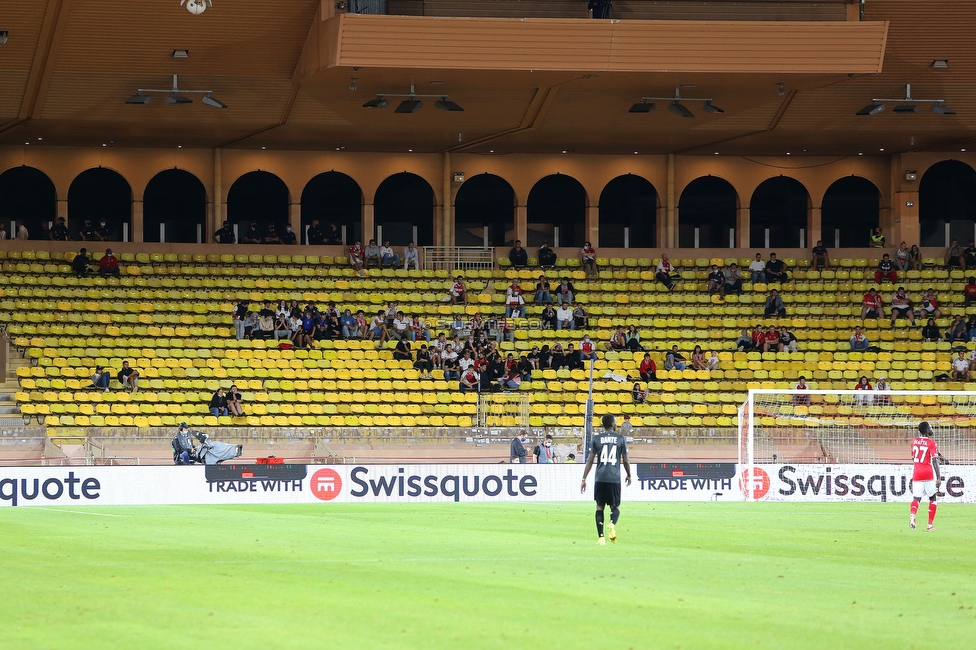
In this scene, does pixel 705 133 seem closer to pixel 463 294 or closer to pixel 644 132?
pixel 644 132

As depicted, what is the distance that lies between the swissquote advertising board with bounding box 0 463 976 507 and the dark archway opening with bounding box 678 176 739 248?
719 inches

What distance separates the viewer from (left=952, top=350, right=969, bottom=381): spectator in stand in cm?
3466

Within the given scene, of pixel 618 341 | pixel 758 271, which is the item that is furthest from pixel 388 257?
pixel 758 271

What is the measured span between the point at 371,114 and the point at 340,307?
5599mm

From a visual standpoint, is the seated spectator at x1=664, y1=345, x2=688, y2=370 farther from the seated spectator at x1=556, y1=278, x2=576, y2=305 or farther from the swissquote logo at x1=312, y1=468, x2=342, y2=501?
the swissquote logo at x1=312, y1=468, x2=342, y2=501

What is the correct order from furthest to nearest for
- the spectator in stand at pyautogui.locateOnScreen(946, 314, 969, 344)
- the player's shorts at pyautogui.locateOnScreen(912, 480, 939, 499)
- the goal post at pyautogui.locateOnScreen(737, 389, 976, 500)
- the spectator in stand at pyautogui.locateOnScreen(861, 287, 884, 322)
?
the spectator in stand at pyautogui.locateOnScreen(861, 287, 884, 322)
the spectator in stand at pyautogui.locateOnScreen(946, 314, 969, 344)
the goal post at pyautogui.locateOnScreen(737, 389, 976, 500)
the player's shorts at pyautogui.locateOnScreen(912, 480, 939, 499)

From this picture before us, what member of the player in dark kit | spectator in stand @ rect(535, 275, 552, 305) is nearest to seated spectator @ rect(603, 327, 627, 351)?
spectator in stand @ rect(535, 275, 552, 305)

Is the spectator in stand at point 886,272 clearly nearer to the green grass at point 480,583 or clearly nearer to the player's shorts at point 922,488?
the green grass at point 480,583

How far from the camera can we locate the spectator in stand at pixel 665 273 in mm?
39156

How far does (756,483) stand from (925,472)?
7.12 metres

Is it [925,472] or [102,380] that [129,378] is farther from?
[925,472]

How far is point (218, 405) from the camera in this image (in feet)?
101

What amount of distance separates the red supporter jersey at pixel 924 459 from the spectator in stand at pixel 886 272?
68.7 feet

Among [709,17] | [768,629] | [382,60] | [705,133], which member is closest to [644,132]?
[705,133]
